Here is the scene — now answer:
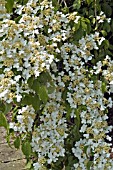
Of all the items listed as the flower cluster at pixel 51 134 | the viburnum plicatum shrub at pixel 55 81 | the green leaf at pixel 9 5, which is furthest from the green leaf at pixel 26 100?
the green leaf at pixel 9 5

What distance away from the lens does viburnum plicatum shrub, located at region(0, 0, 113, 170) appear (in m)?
1.62

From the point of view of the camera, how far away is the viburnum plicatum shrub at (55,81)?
162 centimetres

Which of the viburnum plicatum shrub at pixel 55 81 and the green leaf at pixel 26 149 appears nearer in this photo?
the viburnum plicatum shrub at pixel 55 81

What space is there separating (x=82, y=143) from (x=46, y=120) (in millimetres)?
234

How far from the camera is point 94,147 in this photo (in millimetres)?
1915

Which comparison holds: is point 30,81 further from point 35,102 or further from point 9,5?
point 9,5

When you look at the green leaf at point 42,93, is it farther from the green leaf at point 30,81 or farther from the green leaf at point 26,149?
the green leaf at point 26,149

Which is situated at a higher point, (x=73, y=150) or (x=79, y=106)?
(x=79, y=106)

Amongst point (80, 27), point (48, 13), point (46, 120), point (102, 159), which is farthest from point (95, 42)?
point (102, 159)

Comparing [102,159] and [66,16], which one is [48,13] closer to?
[66,16]

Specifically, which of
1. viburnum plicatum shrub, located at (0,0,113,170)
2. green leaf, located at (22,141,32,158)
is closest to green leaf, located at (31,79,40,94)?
viburnum plicatum shrub, located at (0,0,113,170)

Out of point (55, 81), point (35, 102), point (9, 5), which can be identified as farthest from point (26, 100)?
point (9, 5)

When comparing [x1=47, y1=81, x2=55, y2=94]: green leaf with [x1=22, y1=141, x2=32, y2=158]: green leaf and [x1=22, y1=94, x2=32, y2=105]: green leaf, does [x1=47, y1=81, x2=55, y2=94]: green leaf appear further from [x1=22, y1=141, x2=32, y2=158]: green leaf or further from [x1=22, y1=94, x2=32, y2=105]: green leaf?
[x1=22, y1=141, x2=32, y2=158]: green leaf

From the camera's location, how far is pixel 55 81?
70.3 inches
